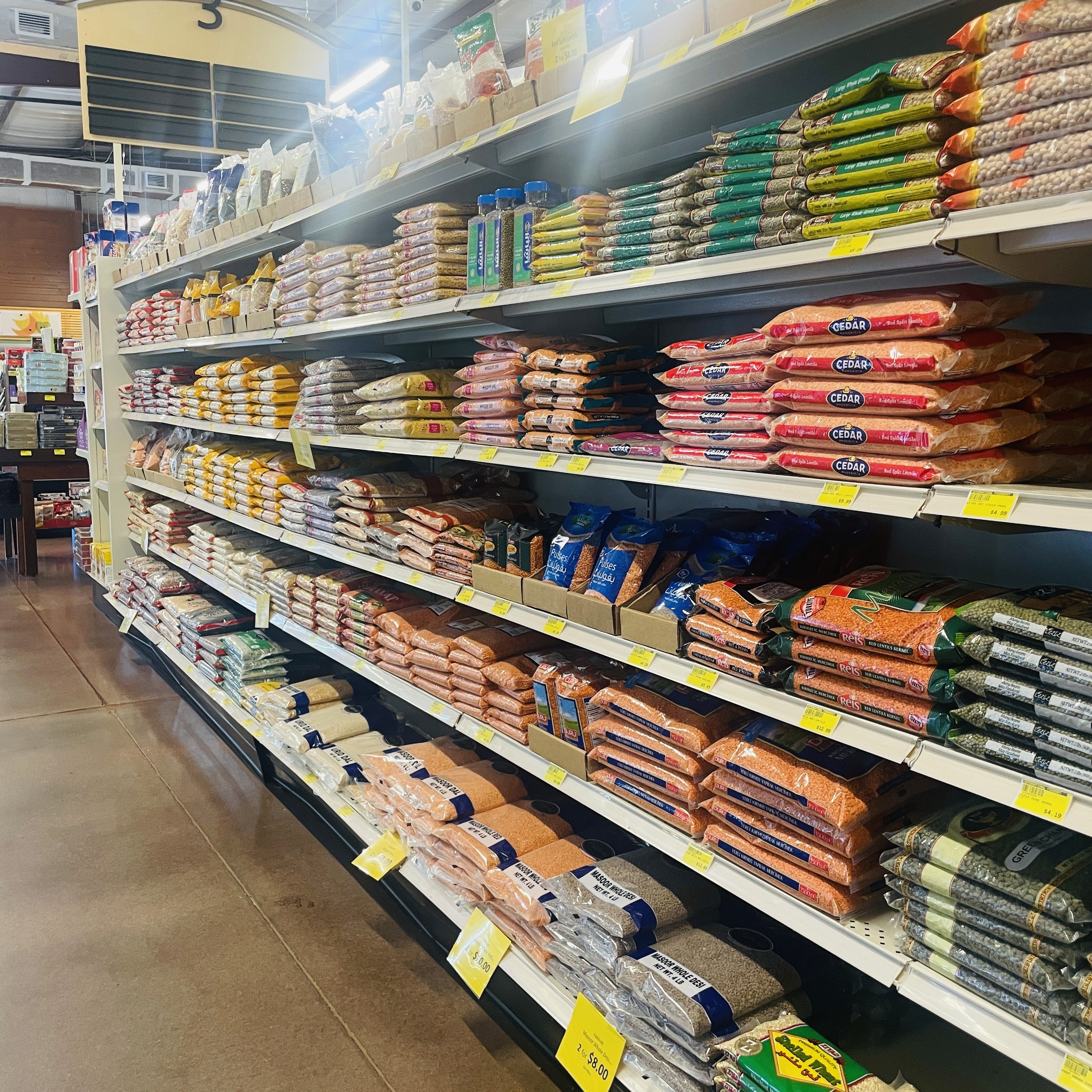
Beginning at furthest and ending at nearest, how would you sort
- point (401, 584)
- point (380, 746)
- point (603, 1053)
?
1. point (401, 584)
2. point (380, 746)
3. point (603, 1053)

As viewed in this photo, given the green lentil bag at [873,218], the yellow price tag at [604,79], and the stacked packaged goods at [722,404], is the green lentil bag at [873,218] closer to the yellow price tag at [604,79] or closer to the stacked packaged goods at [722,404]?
the stacked packaged goods at [722,404]

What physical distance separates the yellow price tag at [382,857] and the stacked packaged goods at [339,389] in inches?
56.2

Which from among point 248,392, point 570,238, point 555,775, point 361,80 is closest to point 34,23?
point 361,80

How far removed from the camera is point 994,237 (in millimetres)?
1387

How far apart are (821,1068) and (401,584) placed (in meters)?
2.52

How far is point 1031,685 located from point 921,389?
1.59 feet

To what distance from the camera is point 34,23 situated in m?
8.52

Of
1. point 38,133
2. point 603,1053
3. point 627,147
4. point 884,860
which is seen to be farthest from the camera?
point 38,133

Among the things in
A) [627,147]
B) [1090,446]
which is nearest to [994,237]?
[1090,446]

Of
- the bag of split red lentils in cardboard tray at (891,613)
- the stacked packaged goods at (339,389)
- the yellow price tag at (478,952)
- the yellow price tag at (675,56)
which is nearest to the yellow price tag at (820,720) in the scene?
the bag of split red lentils in cardboard tray at (891,613)

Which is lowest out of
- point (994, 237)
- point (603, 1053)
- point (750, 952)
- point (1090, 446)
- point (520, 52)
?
point (603, 1053)

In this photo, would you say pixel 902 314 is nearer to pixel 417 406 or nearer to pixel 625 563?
pixel 625 563

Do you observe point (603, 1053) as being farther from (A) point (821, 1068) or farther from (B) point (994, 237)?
(B) point (994, 237)

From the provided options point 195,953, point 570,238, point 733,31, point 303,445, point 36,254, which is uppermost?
point 36,254
